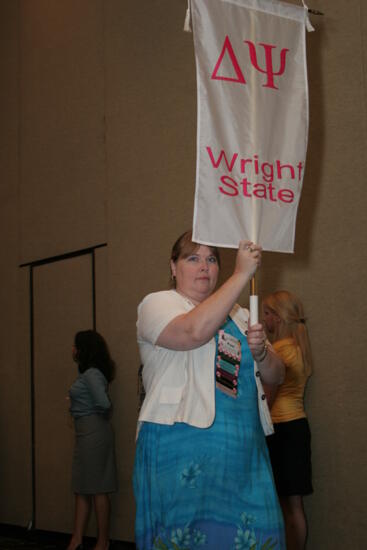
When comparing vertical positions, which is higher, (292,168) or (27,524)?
(292,168)

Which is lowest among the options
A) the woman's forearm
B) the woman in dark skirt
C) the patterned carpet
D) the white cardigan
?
the patterned carpet

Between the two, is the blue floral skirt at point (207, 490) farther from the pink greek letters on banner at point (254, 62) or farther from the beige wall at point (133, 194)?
the beige wall at point (133, 194)

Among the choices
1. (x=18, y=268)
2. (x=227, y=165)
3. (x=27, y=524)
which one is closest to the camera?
(x=227, y=165)

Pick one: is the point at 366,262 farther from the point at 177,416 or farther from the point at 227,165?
the point at 177,416

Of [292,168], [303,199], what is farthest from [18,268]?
[292,168]

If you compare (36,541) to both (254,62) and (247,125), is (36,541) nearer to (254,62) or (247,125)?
(247,125)

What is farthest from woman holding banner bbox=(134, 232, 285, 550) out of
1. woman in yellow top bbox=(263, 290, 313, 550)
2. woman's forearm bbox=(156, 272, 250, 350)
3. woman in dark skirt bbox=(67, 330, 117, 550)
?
woman in dark skirt bbox=(67, 330, 117, 550)

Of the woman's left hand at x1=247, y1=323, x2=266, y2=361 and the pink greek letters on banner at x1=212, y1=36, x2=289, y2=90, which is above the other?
the pink greek letters on banner at x1=212, y1=36, x2=289, y2=90

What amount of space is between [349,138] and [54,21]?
3827mm

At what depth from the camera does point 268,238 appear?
2.51 meters

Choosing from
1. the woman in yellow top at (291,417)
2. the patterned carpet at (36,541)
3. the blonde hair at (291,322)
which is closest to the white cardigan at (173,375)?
the woman in yellow top at (291,417)

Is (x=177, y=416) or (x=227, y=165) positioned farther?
(x=227, y=165)

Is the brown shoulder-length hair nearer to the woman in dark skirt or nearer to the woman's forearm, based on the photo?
the woman's forearm

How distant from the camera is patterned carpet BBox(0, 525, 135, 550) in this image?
18.3 feet
